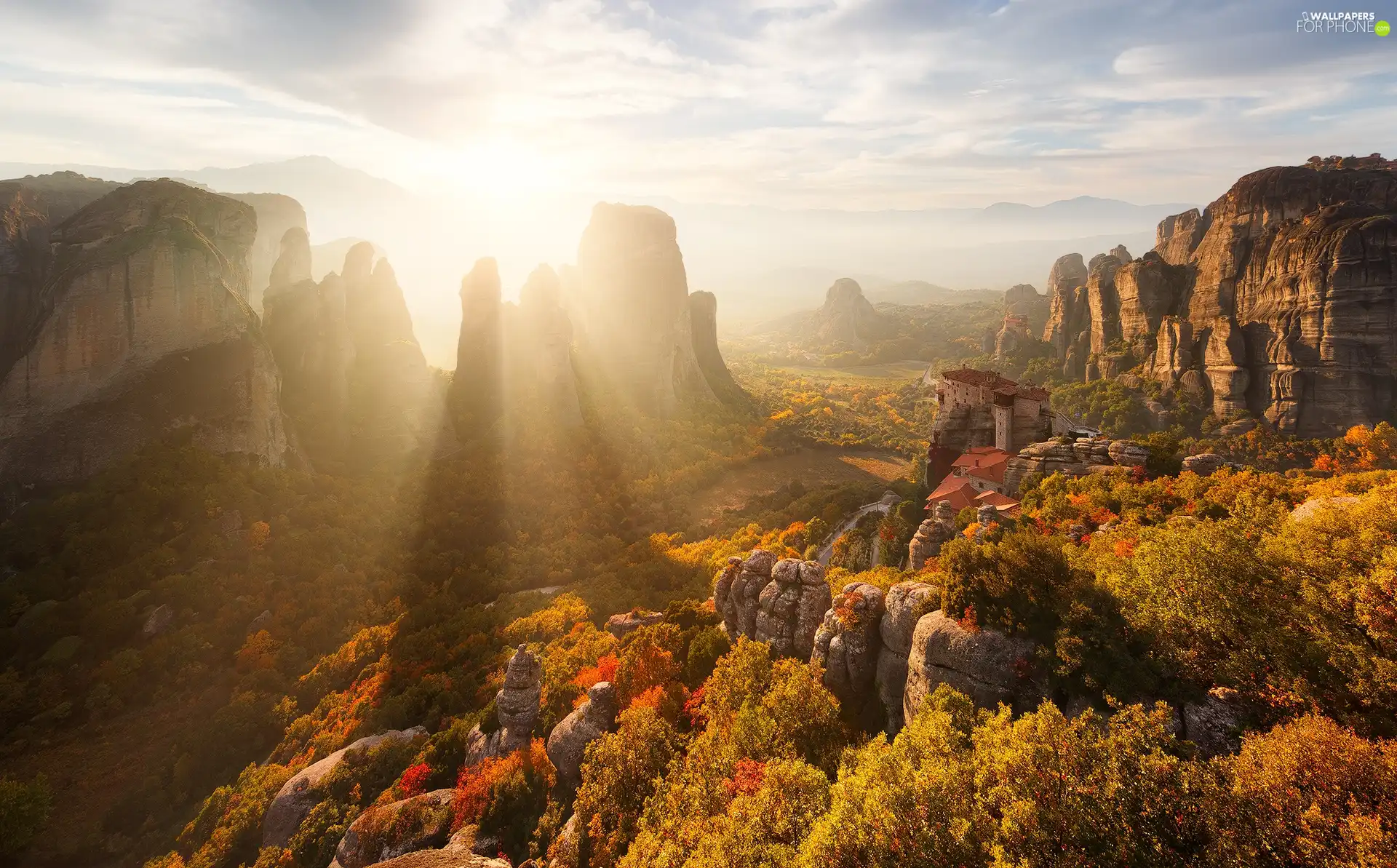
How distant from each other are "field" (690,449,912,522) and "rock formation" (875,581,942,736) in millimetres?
36308

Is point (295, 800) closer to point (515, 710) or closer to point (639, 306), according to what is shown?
point (515, 710)

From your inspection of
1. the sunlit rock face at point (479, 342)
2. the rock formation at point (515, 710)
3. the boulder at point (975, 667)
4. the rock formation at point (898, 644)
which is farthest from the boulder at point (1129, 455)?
the sunlit rock face at point (479, 342)

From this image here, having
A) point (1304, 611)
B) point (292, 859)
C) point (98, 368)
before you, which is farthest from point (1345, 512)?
point (98, 368)

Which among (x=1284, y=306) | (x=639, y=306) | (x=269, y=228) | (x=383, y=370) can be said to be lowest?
(x=383, y=370)

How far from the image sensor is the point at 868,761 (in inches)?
466

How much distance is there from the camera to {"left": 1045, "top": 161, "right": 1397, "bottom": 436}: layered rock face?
54281mm

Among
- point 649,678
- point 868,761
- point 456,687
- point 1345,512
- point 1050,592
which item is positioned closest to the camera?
point 868,761

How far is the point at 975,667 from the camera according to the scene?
15367 millimetres

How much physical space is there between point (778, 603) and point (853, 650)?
14.5 feet

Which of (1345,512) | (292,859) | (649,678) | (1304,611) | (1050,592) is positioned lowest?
(292,859)

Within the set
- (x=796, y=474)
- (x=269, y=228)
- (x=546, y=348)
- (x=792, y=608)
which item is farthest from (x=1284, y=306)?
(x=269, y=228)

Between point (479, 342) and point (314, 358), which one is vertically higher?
point (479, 342)

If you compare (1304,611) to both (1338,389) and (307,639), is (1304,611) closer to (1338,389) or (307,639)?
(307,639)

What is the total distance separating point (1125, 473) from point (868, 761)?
27.8 meters
